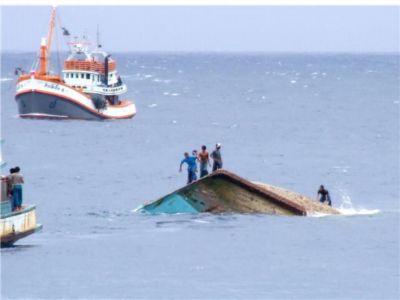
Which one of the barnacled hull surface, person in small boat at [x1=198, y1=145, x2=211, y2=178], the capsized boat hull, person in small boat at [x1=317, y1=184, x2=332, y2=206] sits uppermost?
person in small boat at [x1=198, y1=145, x2=211, y2=178]

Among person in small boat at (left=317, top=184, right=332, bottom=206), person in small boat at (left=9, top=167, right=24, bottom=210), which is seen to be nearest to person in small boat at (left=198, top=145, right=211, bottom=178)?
person in small boat at (left=317, top=184, right=332, bottom=206)

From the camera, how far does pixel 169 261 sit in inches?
1350

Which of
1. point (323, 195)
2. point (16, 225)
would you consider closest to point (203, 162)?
point (323, 195)

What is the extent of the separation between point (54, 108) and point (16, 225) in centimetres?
6176

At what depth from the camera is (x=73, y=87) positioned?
92562mm

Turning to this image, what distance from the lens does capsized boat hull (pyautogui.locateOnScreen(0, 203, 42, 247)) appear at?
32781mm

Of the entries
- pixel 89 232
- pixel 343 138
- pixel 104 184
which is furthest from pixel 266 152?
pixel 89 232

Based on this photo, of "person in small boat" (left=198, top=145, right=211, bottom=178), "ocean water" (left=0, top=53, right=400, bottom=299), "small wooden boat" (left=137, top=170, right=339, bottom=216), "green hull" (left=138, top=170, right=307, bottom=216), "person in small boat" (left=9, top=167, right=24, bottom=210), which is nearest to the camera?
"ocean water" (left=0, top=53, right=400, bottom=299)

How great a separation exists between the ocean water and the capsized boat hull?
21.3 inches

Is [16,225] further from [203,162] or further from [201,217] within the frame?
[203,162]

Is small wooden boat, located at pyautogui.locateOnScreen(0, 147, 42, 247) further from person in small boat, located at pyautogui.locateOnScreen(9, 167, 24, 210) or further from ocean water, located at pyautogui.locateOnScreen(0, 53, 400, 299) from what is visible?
ocean water, located at pyautogui.locateOnScreen(0, 53, 400, 299)

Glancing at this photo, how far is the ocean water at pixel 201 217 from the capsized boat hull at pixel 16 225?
54 centimetres

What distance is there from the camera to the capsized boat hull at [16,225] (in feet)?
108

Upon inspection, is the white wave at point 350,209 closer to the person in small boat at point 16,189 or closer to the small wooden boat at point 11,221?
the small wooden boat at point 11,221
